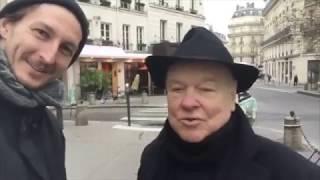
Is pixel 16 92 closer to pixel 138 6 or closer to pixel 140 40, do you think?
pixel 140 40

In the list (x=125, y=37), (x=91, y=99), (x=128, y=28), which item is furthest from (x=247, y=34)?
(x=91, y=99)

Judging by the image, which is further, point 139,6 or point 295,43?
point 295,43

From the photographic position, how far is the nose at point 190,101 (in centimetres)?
193

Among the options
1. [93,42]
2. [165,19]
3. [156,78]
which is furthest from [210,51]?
[165,19]

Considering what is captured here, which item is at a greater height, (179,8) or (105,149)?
(179,8)

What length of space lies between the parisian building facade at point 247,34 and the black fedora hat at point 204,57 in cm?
12050

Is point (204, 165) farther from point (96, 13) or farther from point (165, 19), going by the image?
point (165, 19)

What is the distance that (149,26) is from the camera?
1444 inches

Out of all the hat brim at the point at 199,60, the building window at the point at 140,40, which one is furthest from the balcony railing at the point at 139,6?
the hat brim at the point at 199,60

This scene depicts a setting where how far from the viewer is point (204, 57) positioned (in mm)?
1929

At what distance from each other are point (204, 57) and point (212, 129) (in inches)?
11.7

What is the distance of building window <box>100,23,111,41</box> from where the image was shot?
3195 centimetres

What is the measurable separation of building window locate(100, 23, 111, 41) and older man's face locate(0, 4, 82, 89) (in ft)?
98.8

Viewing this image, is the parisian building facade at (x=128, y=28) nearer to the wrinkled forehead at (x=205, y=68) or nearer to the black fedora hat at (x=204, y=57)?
the black fedora hat at (x=204, y=57)
